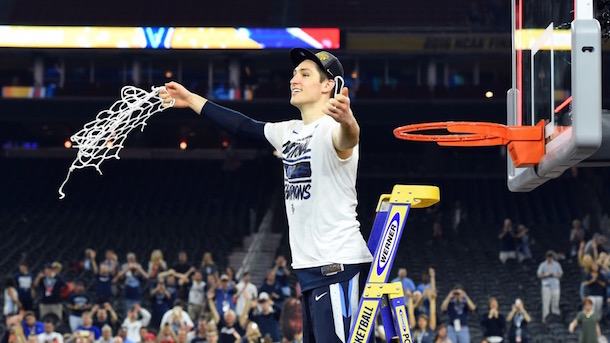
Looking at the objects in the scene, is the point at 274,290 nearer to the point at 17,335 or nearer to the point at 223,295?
the point at 223,295

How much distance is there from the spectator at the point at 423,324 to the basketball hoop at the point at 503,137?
11254 mm

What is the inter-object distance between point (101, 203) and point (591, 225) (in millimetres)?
14898

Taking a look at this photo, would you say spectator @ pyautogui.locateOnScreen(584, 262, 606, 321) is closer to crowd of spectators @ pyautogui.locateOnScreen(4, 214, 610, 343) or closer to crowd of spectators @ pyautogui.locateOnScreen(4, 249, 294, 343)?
crowd of spectators @ pyautogui.locateOnScreen(4, 214, 610, 343)

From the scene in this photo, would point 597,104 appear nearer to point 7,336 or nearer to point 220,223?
point 7,336

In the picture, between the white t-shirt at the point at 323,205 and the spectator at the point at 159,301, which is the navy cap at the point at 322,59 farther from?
the spectator at the point at 159,301

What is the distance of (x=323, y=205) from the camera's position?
629 centimetres

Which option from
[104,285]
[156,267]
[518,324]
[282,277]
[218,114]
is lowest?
[518,324]

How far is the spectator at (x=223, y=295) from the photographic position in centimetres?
2078

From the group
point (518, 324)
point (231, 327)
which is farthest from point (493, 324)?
point (231, 327)

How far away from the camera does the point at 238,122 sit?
6.88m

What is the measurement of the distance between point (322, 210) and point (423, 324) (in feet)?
40.2

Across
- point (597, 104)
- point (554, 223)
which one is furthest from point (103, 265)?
point (597, 104)

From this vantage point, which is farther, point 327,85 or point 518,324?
point 518,324

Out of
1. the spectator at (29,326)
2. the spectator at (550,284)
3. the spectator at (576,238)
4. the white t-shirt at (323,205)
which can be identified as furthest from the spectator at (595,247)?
the white t-shirt at (323,205)
